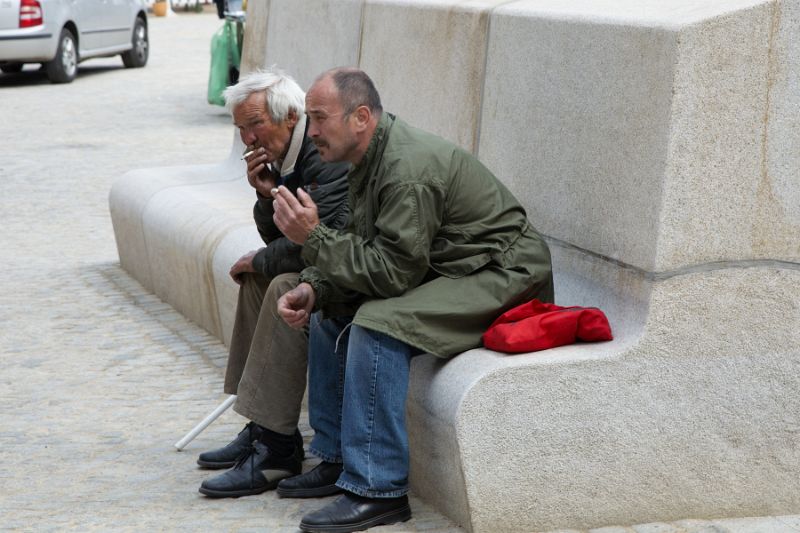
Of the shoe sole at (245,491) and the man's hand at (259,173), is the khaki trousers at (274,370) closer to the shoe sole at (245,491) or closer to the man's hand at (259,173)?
the shoe sole at (245,491)

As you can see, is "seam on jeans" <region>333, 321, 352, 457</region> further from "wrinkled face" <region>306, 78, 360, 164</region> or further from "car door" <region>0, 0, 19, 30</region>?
"car door" <region>0, 0, 19, 30</region>

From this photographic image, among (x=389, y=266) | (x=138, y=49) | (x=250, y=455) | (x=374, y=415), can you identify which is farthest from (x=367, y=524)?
(x=138, y=49)

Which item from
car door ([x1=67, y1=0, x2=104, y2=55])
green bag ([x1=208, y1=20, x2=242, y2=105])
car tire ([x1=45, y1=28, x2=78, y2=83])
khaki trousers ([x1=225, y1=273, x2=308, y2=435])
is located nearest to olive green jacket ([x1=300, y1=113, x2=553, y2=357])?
khaki trousers ([x1=225, y1=273, x2=308, y2=435])

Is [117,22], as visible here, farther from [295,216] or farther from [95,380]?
[295,216]

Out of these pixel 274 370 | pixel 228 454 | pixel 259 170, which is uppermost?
pixel 259 170

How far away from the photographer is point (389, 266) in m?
4.23

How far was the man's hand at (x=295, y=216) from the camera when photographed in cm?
432

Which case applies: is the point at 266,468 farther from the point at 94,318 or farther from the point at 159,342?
the point at 94,318

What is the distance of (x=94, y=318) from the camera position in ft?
24.3

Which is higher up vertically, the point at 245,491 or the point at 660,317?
the point at 660,317

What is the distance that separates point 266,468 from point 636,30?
190 cm

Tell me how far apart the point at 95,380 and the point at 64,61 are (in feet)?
44.1

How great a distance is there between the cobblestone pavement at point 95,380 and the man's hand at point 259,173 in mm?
974

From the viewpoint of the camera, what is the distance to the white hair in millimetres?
4957
